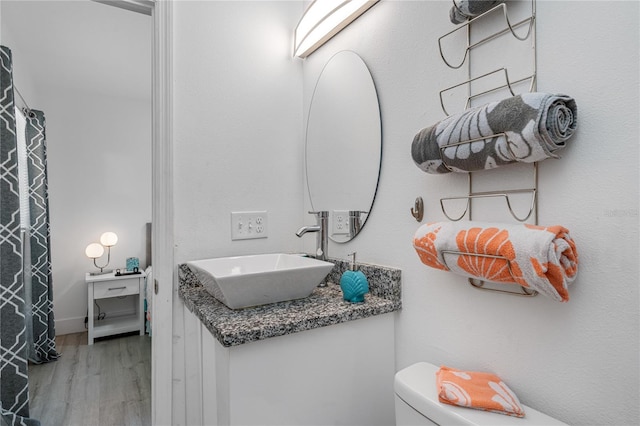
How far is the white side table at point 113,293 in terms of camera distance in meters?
3.01

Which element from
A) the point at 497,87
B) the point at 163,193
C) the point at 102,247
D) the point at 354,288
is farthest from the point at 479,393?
the point at 102,247

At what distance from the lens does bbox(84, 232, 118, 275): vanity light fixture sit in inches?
125

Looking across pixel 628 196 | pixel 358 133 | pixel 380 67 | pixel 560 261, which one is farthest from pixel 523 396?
pixel 380 67

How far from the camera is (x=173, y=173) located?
130cm

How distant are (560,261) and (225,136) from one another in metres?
1.21

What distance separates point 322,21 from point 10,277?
1925 millimetres

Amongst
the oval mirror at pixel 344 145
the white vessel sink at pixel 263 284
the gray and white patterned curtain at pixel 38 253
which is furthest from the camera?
the gray and white patterned curtain at pixel 38 253

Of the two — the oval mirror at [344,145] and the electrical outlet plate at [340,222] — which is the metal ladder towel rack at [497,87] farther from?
the electrical outlet plate at [340,222]

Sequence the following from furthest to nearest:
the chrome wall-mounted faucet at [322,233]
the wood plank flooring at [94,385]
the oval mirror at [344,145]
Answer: the wood plank flooring at [94,385], the chrome wall-mounted faucet at [322,233], the oval mirror at [344,145]

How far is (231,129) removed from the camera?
1.43m

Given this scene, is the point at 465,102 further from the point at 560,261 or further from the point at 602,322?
the point at 602,322

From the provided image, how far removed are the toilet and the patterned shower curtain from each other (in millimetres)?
1941

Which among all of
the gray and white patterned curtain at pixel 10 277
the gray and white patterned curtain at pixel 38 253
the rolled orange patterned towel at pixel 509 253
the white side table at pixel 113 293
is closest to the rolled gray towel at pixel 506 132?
the rolled orange patterned towel at pixel 509 253

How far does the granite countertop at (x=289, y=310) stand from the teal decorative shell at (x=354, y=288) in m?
0.02
